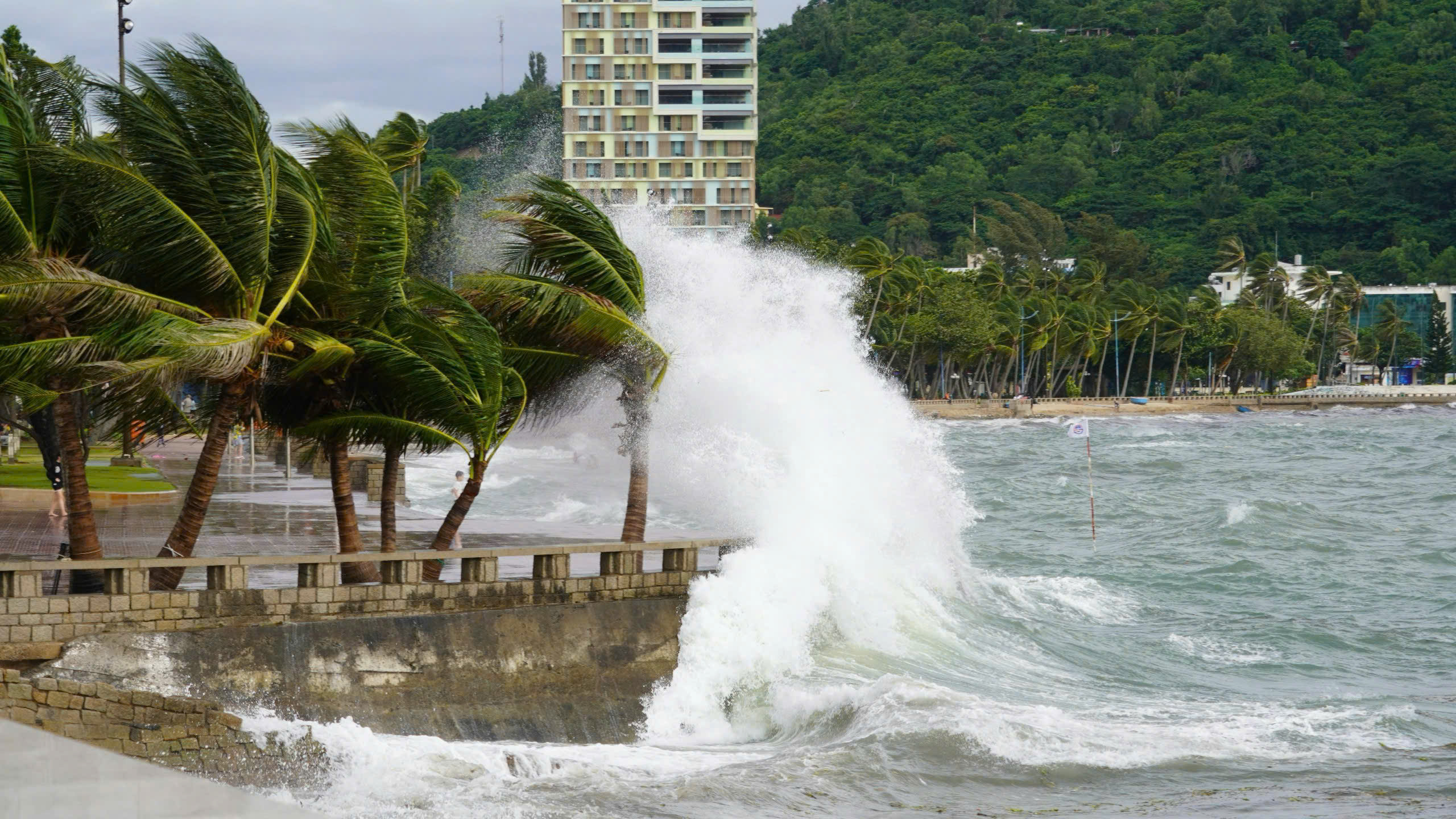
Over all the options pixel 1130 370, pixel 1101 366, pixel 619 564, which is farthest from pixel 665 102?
pixel 619 564

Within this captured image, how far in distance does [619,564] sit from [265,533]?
6.51 meters

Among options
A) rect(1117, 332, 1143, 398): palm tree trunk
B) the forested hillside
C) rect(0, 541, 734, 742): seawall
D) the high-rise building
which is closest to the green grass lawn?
rect(0, 541, 734, 742): seawall

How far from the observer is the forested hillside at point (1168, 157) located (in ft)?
564

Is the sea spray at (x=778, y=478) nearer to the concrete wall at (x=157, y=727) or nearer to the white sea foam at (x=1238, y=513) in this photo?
the concrete wall at (x=157, y=727)

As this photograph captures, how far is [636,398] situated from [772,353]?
13.2ft

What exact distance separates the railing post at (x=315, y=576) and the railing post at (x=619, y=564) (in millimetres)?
3110

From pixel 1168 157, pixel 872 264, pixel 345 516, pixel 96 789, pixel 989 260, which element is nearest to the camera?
pixel 96 789

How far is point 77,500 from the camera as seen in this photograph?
43.1 ft

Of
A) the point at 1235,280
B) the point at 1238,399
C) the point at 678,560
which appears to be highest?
the point at 1235,280

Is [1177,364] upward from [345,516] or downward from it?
downward

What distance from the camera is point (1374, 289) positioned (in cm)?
16025

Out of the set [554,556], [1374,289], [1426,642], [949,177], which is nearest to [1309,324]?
[1374,289]

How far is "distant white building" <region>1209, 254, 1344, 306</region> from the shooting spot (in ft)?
514

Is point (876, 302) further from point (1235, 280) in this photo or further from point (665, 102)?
point (1235, 280)
